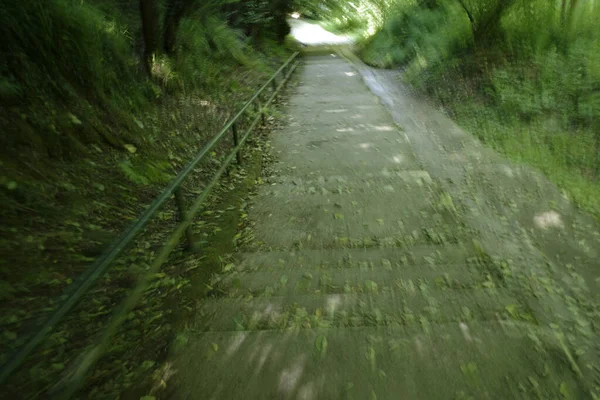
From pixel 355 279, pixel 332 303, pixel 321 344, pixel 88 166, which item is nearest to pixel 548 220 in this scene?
pixel 355 279

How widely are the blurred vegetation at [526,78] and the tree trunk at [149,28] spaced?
5.55 meters

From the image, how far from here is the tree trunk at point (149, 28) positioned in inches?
221

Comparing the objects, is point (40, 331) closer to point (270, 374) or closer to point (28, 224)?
point (270, 374)

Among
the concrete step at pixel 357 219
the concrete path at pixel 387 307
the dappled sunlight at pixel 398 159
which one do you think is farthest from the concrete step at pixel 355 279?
the dappled sunlight at pixel 398 159

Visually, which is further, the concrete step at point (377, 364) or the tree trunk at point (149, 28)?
the tree trunk at point (149, 28)

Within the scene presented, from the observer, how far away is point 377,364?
84.4 inches

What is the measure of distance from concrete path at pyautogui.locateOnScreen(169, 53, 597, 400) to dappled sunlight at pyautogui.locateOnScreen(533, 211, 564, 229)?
1.10 feet

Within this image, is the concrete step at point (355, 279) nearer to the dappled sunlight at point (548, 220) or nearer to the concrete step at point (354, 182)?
the dappled sunlight at point (548, 220)

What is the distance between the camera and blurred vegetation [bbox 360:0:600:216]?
5.32 m

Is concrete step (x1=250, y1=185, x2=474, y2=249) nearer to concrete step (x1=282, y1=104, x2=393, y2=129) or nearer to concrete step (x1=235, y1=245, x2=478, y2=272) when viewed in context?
concrete step (x1=235, y1=245, x2=478, y2=272)

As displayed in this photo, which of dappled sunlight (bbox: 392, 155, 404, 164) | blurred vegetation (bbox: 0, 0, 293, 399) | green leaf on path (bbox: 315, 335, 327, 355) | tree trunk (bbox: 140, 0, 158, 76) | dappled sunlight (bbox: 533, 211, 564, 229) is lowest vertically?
dappled sunlight (bbox: 392, 155, 404, 164)

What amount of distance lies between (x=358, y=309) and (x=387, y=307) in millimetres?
207

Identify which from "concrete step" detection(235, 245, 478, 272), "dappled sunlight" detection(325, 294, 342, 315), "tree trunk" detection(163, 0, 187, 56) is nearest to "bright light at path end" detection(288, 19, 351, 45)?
"tree trunk" detection(163, 0, 187, 56)

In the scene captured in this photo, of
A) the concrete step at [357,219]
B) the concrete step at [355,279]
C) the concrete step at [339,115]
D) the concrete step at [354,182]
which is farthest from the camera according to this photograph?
the concrete step at [339,115]
